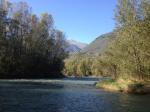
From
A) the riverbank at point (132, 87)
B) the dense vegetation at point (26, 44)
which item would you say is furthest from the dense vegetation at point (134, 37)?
the dense vegetation at point (26, 44)

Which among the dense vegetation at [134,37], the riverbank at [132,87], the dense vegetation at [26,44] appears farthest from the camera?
the dense vegetation at [26,44]

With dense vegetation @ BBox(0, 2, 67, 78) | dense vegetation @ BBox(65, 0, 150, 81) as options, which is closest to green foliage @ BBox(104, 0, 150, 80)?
dense vegetation @ BBox(65, 0, 150, 81)

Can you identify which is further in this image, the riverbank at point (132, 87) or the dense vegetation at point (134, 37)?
the dense vegetation at point (134, 37)

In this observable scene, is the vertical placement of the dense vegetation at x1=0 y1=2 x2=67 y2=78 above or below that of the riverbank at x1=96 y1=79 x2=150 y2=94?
above

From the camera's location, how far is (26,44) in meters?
121

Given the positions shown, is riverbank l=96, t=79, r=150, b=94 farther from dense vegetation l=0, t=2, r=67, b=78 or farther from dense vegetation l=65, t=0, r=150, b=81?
dense vegetation l=0, t=2, r=67, b=78

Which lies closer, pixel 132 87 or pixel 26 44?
pixel 132 87

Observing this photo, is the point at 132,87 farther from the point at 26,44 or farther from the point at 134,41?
the point at 26,44

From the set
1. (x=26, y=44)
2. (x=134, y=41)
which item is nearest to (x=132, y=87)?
(x=134, y=41)

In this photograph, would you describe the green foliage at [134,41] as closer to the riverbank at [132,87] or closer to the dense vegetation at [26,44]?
the riverbank at [132,87]

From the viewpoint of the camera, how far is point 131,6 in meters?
63.0

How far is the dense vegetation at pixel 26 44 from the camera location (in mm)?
108938

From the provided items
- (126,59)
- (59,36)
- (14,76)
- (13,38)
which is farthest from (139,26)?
(59,36)

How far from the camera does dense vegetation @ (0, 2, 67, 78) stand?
109 m
